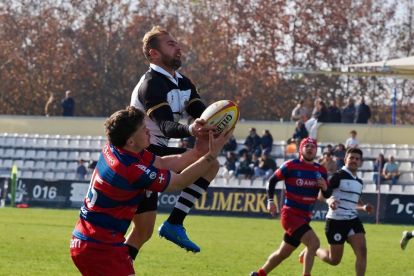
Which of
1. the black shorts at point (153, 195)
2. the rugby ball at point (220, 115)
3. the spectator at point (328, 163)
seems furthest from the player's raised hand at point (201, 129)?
the spectator at point (328, 163)

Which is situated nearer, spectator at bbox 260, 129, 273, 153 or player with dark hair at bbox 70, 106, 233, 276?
player with dark hair at bbox 70, 106, 233, 276

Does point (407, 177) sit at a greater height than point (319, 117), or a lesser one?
lesser

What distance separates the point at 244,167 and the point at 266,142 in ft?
4.53

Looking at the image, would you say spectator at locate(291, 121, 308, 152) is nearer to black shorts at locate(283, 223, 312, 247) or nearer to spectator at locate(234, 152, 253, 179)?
spectator at locate(234, 152, 253, 179)

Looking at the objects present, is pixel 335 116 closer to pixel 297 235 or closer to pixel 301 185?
pixel 301 185

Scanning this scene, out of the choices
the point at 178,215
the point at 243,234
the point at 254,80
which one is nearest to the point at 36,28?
the point at 254,80

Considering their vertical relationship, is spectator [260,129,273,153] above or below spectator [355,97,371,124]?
below

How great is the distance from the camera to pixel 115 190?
6.00 m

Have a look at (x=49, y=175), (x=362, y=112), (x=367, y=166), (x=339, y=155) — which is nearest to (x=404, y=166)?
(x=367, y=166)

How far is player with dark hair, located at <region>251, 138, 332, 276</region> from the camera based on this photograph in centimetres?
1003

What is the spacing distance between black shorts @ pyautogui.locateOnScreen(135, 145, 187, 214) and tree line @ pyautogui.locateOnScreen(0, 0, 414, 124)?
3149 centimetres

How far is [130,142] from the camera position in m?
6.03

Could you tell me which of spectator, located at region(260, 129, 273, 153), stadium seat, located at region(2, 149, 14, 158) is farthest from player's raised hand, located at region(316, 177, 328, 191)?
stadium seat, located at region(2, 149, 14, 158)

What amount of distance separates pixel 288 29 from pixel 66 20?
1180 centimetres
